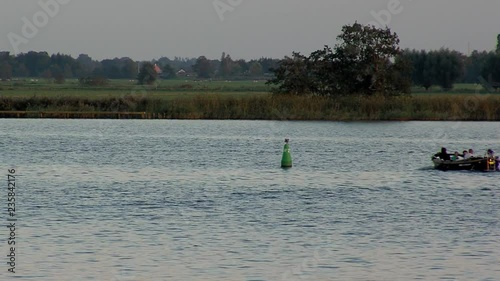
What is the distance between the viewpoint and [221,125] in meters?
98.9

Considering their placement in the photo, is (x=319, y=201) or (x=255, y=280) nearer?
(x=255, y=280)

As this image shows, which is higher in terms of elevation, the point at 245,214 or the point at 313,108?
the point at 313,108

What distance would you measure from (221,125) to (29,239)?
232ft

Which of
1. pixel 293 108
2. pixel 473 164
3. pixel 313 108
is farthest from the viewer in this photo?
pixel 293 108

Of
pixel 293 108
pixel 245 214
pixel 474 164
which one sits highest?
pixel 293 108

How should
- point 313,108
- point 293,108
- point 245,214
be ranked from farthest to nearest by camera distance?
point 293,108, point 313,108, point 245,214

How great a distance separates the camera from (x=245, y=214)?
3472 cm

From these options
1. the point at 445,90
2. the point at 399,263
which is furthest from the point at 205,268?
the point at 445,90

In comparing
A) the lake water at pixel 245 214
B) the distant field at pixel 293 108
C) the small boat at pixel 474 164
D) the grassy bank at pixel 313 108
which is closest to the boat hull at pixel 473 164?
the small boat at pixel 474 164

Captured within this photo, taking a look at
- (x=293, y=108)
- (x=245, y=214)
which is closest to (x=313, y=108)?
(x=293, y=108)

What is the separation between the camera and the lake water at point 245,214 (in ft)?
82.3

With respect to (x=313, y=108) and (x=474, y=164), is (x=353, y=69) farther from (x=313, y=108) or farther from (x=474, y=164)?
(x=474, y=164)

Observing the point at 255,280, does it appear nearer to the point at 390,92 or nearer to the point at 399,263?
the point at 399,263

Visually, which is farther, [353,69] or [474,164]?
[353,69]
